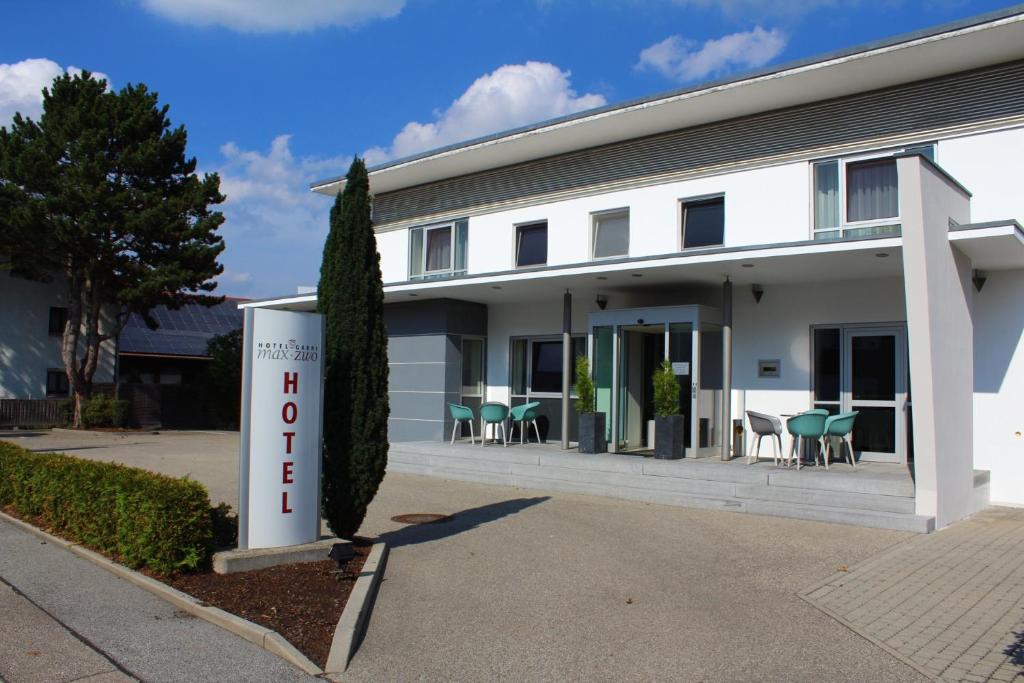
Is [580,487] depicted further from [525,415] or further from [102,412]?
[102,412]

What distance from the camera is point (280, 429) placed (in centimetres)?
744

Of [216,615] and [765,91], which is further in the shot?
[765,91]

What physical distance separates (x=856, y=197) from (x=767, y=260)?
2.58 metres

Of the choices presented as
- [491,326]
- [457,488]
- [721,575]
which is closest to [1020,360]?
[721,575]

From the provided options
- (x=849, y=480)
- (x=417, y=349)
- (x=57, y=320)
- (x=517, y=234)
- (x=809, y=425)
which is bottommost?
(x=849, y=480)

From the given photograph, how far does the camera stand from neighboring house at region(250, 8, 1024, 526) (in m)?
11.0

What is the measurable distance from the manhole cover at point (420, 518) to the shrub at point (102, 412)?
2083 cm

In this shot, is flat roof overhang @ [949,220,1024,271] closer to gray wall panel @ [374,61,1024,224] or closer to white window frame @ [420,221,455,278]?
gray wall panel @ [374,61,1024,224]

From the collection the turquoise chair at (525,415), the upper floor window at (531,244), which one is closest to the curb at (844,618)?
the turquoise chair at (525,415)

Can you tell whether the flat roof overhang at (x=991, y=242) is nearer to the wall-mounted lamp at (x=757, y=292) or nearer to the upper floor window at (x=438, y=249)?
the wall-mounted lamp at (x=757, y=292)

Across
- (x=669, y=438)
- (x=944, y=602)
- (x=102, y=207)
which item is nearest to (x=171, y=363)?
(x=102, y=207)

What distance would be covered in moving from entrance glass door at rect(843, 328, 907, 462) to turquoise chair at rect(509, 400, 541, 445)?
585 cm

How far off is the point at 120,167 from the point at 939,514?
85.3 feet

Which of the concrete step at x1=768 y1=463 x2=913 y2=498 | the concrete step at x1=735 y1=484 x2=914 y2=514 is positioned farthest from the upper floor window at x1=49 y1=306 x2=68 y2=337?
the concrete step at x1=768 y1=463 x2=913 y2=498
